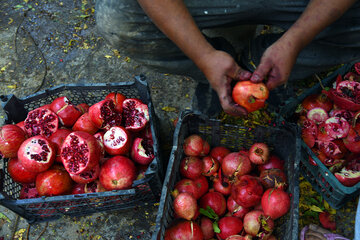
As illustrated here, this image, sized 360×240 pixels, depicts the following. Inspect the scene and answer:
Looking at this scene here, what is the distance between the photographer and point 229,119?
264cm

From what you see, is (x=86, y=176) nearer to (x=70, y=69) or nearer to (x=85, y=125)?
(x=85, y=125)

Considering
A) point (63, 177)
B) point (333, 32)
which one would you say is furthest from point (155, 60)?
point (333, 32)

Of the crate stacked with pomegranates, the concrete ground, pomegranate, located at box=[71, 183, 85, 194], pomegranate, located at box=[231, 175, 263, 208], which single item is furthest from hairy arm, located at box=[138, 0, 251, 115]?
pomegranate, located at box=[71, 183, 85, 194]

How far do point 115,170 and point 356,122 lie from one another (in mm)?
1789

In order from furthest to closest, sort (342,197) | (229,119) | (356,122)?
(229,119)
(356,122)
(342,197)

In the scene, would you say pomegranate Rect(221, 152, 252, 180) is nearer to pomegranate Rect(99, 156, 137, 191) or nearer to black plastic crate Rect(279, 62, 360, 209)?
black plastic crate Rect(279, 62, 360, 209)

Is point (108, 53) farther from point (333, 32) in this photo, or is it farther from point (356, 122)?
point (356, 122)

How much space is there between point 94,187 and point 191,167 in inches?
28.1

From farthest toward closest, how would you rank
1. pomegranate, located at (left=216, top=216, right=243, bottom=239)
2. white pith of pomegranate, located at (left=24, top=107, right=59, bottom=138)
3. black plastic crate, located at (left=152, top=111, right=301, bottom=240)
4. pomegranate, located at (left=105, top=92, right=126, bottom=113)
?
pomegranate, located at (left=105, top=92, right=126, bottom=113), white pith of pomegranate, located at (left=24, top=107, right=59, bottom=138), pomegranate, located at (left=216, top=216, right=243, bottom=239), black plastic crate, located at (left=152, top=111, right=301, bottom=240)

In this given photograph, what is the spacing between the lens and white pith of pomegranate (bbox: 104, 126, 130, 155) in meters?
2.12

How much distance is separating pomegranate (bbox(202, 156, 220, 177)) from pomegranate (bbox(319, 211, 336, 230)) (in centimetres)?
86

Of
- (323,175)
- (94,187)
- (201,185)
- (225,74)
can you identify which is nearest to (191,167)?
(201,185)

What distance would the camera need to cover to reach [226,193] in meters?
2.13

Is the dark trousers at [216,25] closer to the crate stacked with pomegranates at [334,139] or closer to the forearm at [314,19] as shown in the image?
the crate stacked with pomegranates at [334,139]
